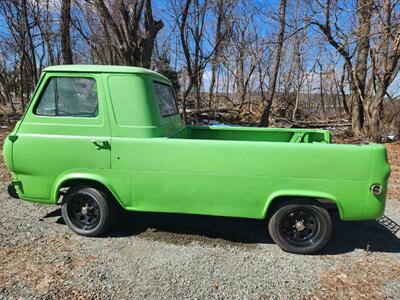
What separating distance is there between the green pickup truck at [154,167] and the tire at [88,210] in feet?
0.04

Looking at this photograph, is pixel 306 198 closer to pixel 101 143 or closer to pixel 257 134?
pixel 257 134

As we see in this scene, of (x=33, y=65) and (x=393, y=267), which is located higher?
(x=33, y=65)

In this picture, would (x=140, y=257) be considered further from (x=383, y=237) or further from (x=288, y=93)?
(x=288, y=93)

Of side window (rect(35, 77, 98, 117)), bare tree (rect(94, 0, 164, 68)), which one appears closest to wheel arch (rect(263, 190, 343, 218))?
side window (rect(35, 77, 98, 117))

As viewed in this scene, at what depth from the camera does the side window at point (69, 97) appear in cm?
353

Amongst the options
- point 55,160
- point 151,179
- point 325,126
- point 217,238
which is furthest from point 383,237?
point 325,126

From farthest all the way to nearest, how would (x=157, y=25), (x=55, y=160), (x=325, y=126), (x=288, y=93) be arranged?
(x=288, y=93)
(x=325, y=126)
(x=157, y=25)
(x=55, y=160)

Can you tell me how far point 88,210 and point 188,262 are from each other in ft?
4.81

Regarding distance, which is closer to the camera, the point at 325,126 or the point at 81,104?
the point at 81,104

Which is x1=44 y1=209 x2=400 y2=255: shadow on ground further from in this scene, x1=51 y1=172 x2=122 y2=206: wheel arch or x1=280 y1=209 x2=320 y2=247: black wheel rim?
x1=51 y1=172 x2=122 y2=206: wheel arch

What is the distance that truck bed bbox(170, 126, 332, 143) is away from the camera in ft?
15.4

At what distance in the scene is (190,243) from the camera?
3650 millimetres

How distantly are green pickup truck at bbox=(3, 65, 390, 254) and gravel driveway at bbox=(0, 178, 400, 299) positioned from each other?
32 centimetres

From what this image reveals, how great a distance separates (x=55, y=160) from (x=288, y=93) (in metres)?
15.6
